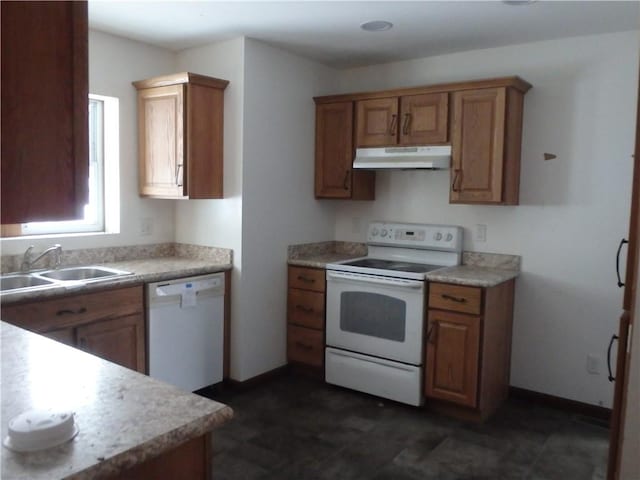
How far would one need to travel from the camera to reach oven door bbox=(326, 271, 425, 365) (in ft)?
11.0

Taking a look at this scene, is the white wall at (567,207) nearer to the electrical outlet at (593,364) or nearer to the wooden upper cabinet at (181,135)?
the electrical outlet at (593,364)

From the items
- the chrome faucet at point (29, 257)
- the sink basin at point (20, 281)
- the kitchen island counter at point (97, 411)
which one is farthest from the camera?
the chrome faucet at point (29, 257)

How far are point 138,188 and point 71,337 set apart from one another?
1318 mm

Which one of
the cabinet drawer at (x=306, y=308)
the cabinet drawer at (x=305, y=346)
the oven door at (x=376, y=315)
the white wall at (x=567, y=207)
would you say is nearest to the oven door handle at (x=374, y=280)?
the oven door at (x=376, y=315)

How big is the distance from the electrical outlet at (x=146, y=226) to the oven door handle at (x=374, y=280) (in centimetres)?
132

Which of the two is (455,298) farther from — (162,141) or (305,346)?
(162,141)

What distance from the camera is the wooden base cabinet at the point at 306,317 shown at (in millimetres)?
3838

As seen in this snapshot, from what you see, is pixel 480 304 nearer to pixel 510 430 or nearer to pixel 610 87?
pixel 510 430

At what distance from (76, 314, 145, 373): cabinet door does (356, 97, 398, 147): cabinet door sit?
1949 millimetres

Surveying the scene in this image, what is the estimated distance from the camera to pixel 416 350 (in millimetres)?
3365

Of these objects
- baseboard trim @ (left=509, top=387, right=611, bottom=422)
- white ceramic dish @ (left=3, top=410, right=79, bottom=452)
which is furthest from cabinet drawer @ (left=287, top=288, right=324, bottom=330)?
white ceramic dish @ (left=3, top=410, right=79, bottom=452)

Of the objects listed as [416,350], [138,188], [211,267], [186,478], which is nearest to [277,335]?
[211,267]

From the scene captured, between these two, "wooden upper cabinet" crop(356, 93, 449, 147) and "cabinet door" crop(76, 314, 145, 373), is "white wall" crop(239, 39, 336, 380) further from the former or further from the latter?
"cabinet door" crop(76, 314, 145, 373)

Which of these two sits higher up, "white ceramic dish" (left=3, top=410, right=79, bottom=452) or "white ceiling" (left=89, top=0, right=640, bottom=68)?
"white ceiling" (left=89, top=0, right=640, bottom=68)
